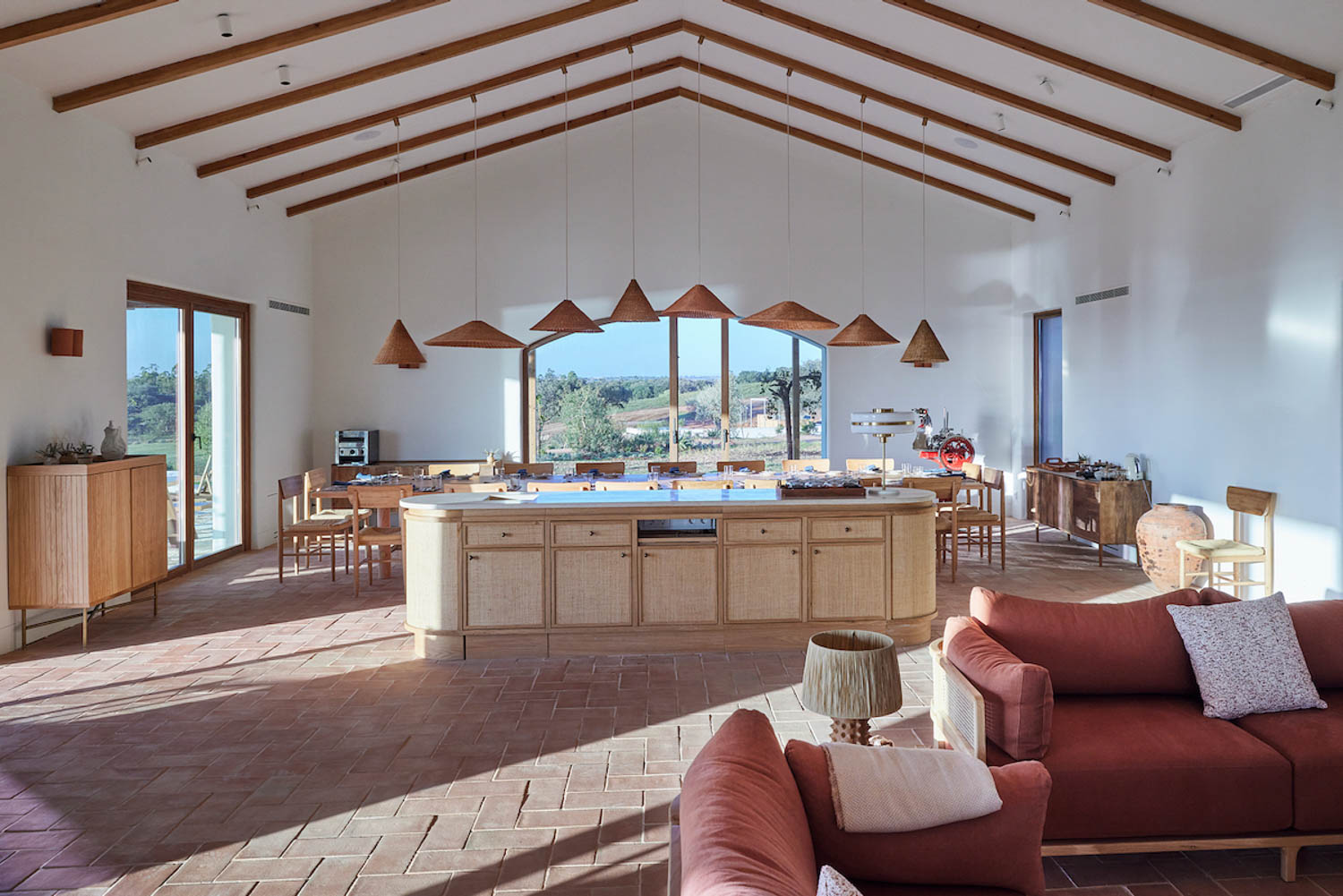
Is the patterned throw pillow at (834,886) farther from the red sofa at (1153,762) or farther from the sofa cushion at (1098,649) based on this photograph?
the sofa cushion at (1098,649)

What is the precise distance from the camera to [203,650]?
5.91 m

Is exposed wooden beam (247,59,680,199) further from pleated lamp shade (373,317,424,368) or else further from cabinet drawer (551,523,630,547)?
cabinet drawer (551,523,630,547)

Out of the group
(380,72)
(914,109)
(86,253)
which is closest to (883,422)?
(914,109)

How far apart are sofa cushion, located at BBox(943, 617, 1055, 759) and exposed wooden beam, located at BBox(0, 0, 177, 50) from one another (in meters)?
5.65

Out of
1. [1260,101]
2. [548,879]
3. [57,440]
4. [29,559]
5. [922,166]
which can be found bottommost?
[548,879]

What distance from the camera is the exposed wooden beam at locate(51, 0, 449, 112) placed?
Answer: 21.0ft

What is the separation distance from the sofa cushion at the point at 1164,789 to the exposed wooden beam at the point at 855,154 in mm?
9181

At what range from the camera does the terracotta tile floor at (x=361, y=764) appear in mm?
3092

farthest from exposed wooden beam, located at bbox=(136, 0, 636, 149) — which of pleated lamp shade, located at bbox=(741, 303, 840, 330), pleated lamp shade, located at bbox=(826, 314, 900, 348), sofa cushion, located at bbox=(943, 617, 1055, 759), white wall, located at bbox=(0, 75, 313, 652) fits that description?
sofa cushion, located at bbox=(943, 617, 1055, 759)

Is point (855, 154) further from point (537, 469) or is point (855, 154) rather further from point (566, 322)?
point (566, 322)

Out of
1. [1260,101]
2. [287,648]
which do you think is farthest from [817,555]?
[1260,101]

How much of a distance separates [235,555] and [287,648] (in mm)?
4073

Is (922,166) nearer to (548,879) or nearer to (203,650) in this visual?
(203,650)

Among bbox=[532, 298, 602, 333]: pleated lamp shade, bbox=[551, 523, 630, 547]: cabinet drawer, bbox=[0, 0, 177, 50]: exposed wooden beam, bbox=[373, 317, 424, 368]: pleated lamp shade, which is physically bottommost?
bbox=[551, 523, 630, 547]: cabinet drawer
